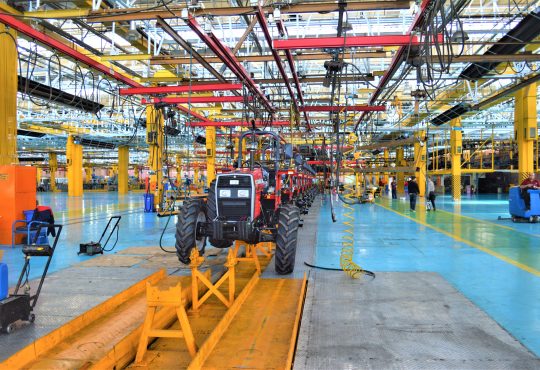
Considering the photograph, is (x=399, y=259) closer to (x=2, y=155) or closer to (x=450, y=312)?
(x=450, y=312)

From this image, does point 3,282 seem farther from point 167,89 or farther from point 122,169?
point 122,169

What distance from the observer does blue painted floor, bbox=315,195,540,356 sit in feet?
17.9

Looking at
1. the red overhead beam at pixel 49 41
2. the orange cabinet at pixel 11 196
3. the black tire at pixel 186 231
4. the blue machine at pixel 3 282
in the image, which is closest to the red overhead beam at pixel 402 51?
the black tire at pixel 186 231

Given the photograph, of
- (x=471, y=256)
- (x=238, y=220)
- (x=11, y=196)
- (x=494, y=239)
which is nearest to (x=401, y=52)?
(x=471, y=256)

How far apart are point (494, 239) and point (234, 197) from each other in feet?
26.7

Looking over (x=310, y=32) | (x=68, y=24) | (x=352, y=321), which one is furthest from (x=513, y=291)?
(x=68, y=24)

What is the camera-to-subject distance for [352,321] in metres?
4.88

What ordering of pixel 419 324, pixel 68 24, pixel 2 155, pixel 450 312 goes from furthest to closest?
pixel 68 24
pixel 2 155
pixel 450 312
pixel 419 324

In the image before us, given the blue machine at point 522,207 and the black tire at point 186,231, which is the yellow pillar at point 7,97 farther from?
the blue machine at point 522,207

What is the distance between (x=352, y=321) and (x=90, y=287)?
13.5ft

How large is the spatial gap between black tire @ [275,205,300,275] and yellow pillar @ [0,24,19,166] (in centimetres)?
789

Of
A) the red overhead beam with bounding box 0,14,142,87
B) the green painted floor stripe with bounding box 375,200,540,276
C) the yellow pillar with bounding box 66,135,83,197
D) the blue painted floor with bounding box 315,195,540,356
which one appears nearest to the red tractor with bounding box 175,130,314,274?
the blue painted floor with bounding box 315,195,540,356

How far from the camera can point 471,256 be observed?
8930 mm

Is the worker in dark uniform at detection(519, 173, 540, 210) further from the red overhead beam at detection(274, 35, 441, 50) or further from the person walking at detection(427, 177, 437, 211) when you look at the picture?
the red overhead beam at detection(274, 35, 441, 50)
